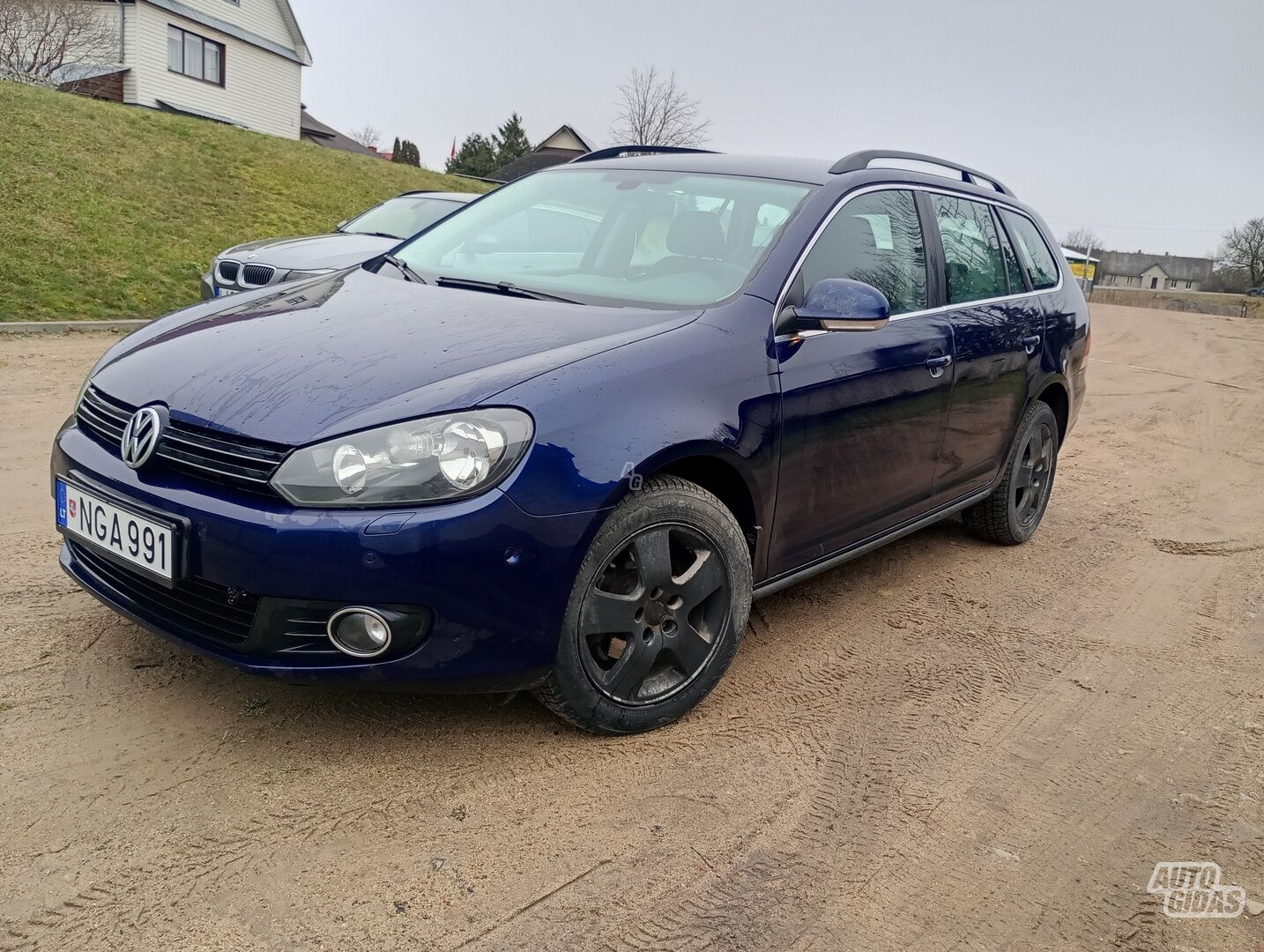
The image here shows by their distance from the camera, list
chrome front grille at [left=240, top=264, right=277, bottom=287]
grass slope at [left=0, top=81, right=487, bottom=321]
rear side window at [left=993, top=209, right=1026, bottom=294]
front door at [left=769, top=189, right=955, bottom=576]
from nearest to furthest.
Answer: front door at [left=769, top=189, right=955, bottom=576]
rear side window at [left=993, top=209, right=1026, bottom=294]
chrome front grille at [left=240, top=264, right=277, bottom=287]
grass slope at [left=0, top=81, right=487, bottom=321]

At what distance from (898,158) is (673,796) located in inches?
111

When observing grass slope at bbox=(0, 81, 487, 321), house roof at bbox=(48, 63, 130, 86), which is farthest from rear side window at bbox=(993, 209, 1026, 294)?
house roof at bbox=(48, 63, 130, 86)

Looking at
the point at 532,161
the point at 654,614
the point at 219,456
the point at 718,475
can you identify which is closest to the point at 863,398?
the point at 718,475

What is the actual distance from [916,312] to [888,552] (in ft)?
4.94

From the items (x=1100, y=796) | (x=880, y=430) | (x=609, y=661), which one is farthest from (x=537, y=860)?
(x=880, y=430)

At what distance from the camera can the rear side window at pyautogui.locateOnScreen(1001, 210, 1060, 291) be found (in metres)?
5.05

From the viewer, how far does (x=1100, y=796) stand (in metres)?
2.91

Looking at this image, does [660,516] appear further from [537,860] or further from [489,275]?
[489,275]

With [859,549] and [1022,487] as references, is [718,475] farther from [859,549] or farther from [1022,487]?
[1022,487]

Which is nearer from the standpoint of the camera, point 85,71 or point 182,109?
point 85,71

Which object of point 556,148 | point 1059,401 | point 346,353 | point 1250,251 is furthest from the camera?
point 1250,251

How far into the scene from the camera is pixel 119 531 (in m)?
2.66

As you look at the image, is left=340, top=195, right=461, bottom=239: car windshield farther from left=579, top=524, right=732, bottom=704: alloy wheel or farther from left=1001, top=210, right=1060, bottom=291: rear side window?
left=579, top=524, right=732, bottom=704: alloy wheel

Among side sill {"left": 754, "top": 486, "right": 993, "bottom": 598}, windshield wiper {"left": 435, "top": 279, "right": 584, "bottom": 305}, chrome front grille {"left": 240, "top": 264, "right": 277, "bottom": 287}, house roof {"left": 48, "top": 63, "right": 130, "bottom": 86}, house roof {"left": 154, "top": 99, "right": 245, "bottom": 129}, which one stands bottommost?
side sill {"left": 754, "top": 486, "right": 993, "bottom": 598}
